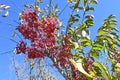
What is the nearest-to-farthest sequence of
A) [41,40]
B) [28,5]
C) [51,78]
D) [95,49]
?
[95,49], [41,40], [28,5], [51,78]

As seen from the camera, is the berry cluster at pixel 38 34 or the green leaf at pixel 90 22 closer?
the berry cluster at pixel 38 34

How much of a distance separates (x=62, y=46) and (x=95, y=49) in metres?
0.28

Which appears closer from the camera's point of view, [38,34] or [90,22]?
[38,34]

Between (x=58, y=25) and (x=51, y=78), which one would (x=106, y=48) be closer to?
(x=58, y=25)

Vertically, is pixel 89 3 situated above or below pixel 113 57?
above

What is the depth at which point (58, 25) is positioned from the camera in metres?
2.60

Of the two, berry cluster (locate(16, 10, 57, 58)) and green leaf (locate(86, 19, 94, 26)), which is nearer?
berry cluster (locate(16, 10, 57, 58))

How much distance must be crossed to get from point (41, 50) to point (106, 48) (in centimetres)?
46

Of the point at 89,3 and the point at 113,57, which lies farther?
the point at 89,3

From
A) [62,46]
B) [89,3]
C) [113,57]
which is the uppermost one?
[89,3]

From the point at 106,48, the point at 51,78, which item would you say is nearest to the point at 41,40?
the point at 106,48

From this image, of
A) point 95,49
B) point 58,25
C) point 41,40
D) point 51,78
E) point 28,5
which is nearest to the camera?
point 95,49

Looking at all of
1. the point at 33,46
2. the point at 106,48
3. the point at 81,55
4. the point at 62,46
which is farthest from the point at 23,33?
the point at 106,48

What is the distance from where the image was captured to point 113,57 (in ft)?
7.42
